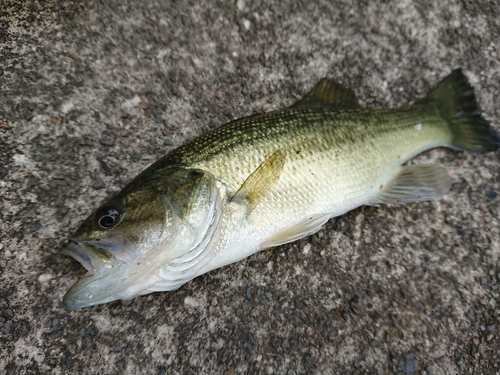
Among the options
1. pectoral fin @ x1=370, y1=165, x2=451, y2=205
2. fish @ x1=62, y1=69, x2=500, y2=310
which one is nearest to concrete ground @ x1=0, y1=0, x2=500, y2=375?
pectoral fin @ x1=370, y1=165, x2=451, y2=205

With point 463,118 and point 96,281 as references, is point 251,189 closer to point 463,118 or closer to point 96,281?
point 96,281

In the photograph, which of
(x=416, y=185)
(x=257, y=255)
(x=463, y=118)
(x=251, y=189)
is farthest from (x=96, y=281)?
(x=463, y=118)

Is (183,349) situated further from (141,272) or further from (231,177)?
(231,177)

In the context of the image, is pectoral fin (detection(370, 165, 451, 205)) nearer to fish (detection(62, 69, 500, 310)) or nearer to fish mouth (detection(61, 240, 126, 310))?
fish (detection(62, 69, 500, 310))

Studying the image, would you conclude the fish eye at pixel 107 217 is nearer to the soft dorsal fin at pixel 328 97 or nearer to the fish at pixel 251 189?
the fish at pixel 251 189

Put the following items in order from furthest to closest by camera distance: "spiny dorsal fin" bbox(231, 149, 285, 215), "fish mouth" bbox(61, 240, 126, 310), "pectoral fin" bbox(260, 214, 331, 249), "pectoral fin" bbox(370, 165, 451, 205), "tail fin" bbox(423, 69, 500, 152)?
"tail fin" bbox(423, 69, 500, 152) < "pectoral fin" bbox(370, 165, 451, 205) < "pectoral fin" bbox(260, 214, 331, 249) < "spiny dorsal fin" bbox(231, 149, 285, 215) < "fish mouth" bbox(61, 240, 126, 310)

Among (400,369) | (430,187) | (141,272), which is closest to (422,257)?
(430,187)

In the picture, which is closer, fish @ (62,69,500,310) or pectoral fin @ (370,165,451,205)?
fish @ (62,69,500,310)
